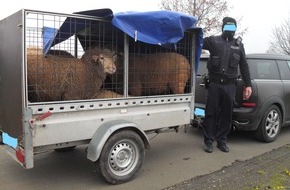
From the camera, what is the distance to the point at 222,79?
5.53 metres

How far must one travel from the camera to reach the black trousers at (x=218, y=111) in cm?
558

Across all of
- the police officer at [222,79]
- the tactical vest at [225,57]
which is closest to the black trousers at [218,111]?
the police officer at [222,79]

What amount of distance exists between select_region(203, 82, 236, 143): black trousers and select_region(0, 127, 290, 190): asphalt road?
31 centimetres

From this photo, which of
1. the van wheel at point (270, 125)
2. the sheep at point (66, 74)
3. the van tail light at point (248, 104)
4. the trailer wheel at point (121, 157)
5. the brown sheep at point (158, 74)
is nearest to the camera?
the sheep at point (66, 74)

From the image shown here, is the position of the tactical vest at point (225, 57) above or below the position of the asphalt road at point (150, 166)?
above

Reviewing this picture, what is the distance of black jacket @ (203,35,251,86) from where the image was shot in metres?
5.50

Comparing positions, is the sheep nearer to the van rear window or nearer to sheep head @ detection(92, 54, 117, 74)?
sheep head @ detection(92, 54, 117, 74)

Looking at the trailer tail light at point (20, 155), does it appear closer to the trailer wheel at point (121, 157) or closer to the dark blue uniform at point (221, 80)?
the trailer wheel at point (121, 157)

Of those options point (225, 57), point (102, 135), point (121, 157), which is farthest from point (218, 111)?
point (102, 135)

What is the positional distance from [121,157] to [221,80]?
7.55 ft

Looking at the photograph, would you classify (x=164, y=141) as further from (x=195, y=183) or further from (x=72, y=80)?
(x=72, y=80)

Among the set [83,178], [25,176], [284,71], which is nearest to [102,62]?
[83,178]

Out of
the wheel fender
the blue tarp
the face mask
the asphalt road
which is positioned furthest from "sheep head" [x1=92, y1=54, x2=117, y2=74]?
the face mask

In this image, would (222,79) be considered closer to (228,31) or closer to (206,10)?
(228,31)
